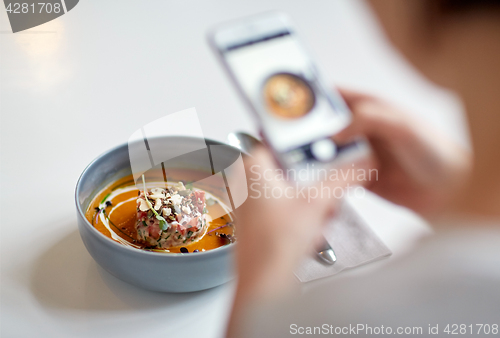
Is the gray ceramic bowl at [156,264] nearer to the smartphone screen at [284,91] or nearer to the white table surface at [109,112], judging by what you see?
the white table surface at [109,112]

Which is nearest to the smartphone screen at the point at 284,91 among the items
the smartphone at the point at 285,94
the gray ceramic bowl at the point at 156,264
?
the smartphone at the point at 285,94

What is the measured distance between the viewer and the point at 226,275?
1.35ft

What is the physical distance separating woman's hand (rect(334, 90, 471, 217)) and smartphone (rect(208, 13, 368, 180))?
0.9 inches

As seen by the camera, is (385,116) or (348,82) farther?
(348,82)

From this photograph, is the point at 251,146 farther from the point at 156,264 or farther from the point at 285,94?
the point at 156,264

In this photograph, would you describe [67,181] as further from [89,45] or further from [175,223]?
[89,45]

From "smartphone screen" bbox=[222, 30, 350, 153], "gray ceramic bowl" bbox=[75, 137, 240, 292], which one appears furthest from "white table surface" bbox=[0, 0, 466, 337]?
"smartphone screen" bbox=[222, 30, 350, 153]

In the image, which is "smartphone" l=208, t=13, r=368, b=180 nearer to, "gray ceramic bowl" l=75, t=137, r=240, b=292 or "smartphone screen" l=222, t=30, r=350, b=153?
"smartphone screen" l=222, t=30, r=350, b=153

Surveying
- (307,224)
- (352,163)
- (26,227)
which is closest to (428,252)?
(307,224)

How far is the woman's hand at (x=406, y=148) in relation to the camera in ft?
1.30

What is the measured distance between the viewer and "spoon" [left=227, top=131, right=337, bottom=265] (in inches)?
18.1

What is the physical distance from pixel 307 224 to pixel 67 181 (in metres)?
0.32

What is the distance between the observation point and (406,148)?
15.9 inches

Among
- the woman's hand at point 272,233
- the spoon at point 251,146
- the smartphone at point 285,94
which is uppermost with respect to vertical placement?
the smartphone at point 285,94
